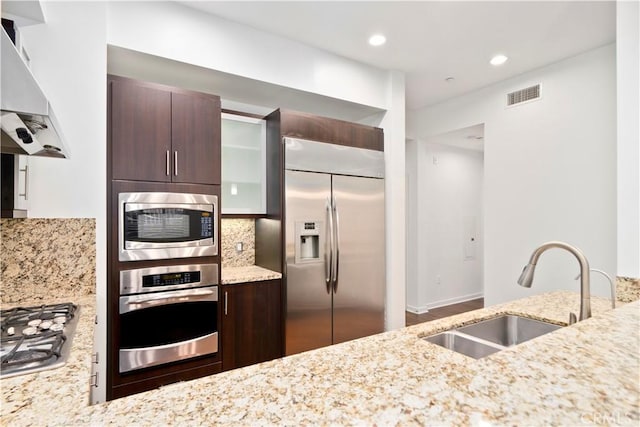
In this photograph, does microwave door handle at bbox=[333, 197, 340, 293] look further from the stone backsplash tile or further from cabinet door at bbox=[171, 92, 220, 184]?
cabinet door at bbox=[171, 92, 220, 184]

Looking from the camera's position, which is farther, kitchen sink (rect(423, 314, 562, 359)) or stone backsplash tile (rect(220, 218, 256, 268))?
stone backsplash tile (rect(220, 218, 256, 268))

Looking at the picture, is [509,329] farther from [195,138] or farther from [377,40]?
[377,40]

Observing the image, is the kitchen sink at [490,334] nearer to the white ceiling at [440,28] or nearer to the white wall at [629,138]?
the white wall at [629,138]

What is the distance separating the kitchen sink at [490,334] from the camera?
1.40 m

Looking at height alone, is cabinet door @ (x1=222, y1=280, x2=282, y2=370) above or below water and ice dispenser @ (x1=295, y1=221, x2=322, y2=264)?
below

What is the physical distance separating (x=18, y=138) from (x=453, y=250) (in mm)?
5322

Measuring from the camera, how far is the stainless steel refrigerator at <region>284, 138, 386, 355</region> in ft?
9.30

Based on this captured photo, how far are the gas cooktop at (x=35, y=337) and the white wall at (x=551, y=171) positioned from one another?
3.76 m

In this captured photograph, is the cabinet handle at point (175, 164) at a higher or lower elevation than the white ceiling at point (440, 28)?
lower

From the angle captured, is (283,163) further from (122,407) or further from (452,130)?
(452,130)

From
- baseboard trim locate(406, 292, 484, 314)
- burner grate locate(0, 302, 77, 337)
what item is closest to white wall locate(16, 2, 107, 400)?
burner grate locate(0, 302, 77, 337)

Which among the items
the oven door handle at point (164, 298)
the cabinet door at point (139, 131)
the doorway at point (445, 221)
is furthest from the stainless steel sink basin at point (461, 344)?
the doorway at point (445, 221)

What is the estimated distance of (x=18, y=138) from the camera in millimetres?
1115

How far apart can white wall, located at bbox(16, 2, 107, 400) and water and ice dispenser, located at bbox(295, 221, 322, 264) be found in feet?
4.52
